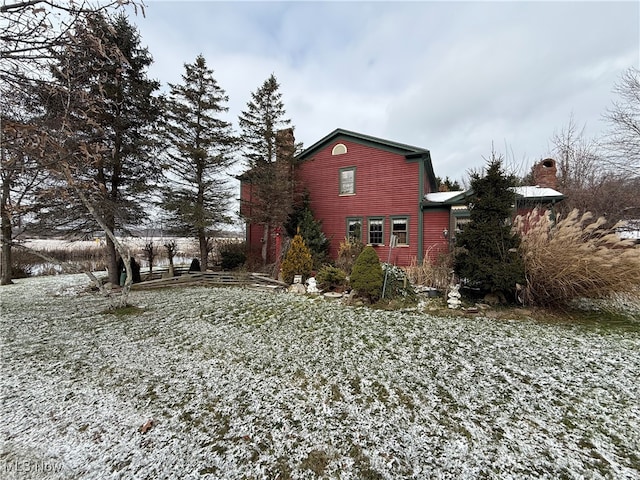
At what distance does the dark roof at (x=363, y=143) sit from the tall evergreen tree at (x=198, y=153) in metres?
4.46

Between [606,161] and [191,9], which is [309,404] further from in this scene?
[606,161]

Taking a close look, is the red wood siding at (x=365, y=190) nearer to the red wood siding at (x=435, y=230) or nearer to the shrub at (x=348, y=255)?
the red wood siding at (x=435, y=230)

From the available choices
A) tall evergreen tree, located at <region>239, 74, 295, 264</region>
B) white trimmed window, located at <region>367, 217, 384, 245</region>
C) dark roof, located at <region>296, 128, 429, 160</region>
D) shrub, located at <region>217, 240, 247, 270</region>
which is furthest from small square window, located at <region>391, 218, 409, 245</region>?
shrub, located at <region>217, 240, 247, 270</region>

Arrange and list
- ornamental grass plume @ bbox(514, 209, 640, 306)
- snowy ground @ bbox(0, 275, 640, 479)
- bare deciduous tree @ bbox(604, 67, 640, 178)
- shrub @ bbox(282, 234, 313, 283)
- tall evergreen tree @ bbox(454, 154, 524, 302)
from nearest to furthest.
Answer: snowy ground @ bbox(0, 275, 640, 479) < ornamental grass plume @ bbox(514, 209, 640, 306) < tall evergreen tree @ bbox(454, 154, 524, 302) < shrub @ bbox(282, 234, 313, 283) < bare deciduous tree @ bbox(604, 67, 640, 178)

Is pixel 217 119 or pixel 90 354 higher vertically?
pixel 217 119

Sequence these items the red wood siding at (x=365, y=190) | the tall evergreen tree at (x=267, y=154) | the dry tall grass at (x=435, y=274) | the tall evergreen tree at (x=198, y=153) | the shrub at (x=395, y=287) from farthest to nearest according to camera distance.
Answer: the red wood siding at (x=365, y=190)
the tall evergreen tree at (x=267, y=154)
the tall evergreen tree at (x=198, y=153)
the dry tall grass at (x=435, y=274)
the shrub at (x=395, y=287)

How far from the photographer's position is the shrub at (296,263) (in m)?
9.04

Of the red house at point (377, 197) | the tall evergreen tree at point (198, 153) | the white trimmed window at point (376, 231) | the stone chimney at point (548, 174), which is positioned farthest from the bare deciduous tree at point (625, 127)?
the tall evergreen tree at point (198, 153)

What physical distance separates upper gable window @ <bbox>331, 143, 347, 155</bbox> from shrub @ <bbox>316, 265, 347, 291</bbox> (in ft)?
27.2

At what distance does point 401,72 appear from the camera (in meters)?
11.7

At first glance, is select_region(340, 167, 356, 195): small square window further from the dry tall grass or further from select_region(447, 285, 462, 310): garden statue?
select_region(447, 285, 462, 310): garden statue

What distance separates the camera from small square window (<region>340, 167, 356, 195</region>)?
45.4 feet

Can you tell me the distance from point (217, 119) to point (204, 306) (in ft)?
30.3

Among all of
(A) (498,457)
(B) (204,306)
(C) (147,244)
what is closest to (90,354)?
(B) (204,306)
